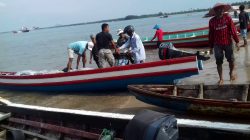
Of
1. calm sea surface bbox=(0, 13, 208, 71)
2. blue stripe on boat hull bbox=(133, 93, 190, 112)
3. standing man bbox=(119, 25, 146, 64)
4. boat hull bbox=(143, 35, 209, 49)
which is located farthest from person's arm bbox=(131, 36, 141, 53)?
boat hull bbox=(143, 35, 209, 49)

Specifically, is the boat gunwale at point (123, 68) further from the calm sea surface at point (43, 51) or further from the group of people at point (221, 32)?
the calm sea surface at point (43, 51)

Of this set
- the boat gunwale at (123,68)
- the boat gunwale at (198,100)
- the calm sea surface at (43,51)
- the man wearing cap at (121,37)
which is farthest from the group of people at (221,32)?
the calm sea surface at (43,51)

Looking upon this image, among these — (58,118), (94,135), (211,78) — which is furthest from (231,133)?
(211,78)

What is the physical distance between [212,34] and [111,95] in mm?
3486

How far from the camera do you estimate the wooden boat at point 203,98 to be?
5.75m

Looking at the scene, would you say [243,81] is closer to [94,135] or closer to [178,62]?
[178,62]

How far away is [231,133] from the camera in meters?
3.91

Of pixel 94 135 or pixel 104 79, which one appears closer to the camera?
pixel 94 135

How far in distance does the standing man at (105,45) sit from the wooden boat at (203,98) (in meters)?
3.10

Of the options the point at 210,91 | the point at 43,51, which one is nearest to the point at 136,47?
the point at 210,91

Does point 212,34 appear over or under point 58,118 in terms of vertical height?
over

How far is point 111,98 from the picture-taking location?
9453mm

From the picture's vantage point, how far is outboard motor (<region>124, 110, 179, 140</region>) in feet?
11.7

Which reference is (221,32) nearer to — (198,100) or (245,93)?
(245,93)
